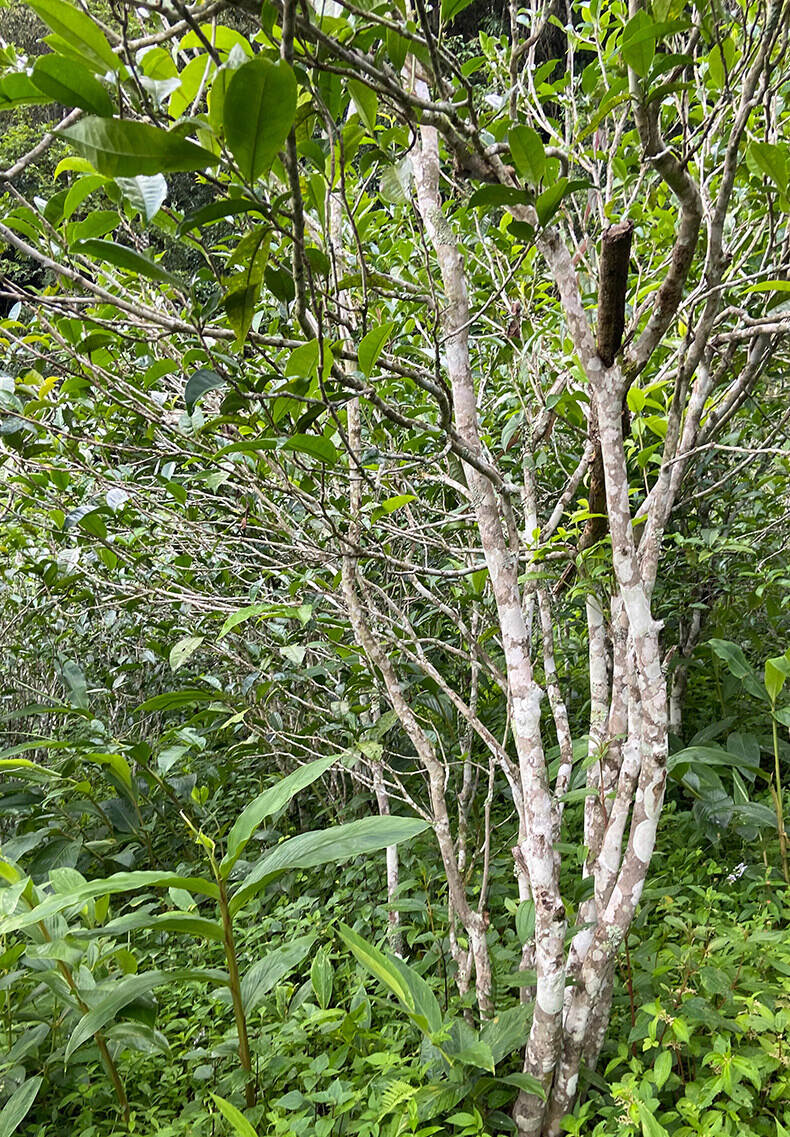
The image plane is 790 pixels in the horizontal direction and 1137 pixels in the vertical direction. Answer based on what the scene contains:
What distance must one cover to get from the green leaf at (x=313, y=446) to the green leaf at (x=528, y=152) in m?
0.50

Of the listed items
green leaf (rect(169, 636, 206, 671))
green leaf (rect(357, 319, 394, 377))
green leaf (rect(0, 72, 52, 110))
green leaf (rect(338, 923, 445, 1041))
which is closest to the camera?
→ green leaf (rect(0, 72, 52, 110))

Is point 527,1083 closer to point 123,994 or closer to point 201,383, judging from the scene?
point 123,994

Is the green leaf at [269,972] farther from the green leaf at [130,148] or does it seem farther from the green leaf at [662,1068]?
the green leaf at [130,148]

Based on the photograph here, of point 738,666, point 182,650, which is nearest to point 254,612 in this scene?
point 182,650

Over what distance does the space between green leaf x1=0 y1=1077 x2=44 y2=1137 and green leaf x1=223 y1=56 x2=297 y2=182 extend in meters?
1.67

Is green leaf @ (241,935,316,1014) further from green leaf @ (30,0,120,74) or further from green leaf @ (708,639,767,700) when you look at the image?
green leaf @ (30,0,120,74)

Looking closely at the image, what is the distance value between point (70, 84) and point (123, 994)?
1.49m

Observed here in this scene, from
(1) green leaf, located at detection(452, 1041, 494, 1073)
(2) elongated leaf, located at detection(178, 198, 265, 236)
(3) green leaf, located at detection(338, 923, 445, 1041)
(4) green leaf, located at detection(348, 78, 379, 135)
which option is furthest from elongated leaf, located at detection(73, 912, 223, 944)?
(4) green leaf, located at detection(348, 78, 379, 135)

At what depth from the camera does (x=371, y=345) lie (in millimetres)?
1128

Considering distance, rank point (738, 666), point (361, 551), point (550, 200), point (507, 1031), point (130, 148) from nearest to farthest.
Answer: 1. point (130, 148)
2. point (550, 200)
3. point (507, 1031)
4. point (361, 551)
5. point (738, 666)

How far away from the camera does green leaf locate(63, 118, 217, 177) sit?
618 millimetres

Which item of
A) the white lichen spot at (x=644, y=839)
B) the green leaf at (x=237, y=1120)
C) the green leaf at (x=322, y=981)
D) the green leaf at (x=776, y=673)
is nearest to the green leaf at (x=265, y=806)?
the green leaf at (x=237, y=1120)

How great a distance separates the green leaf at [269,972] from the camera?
1.48m

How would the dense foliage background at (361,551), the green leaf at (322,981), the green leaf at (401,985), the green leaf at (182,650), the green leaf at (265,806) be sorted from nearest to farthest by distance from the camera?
the dense foliage background at (361,551)
the green leaf at (401,985)
the green leaf at (265,806)
the green leaf at (322,981)
the green leaf at (182,650)
